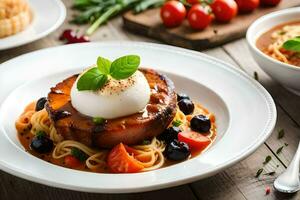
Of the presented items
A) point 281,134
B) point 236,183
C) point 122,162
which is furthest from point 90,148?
point 281,134

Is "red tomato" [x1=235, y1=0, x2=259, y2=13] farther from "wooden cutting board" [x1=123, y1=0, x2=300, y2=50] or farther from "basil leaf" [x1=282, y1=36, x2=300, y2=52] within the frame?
"basil leaf" [x1=282, y1=36, x2=300, y2=52]

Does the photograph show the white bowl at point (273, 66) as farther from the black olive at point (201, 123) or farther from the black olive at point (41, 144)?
the black olive at point (41, 144)

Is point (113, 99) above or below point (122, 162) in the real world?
above

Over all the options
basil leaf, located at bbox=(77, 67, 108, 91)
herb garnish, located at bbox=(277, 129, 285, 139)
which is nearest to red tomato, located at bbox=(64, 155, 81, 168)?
basil leaf, located at bbox=(77, 67, 108, 91)

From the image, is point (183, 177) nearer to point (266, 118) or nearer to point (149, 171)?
point (149, 171)

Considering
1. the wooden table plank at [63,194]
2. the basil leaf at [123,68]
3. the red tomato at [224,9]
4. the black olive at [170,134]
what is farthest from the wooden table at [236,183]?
the red tomato at [224,9]

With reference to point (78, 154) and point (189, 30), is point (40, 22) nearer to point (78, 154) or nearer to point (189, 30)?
point (189, 30)
